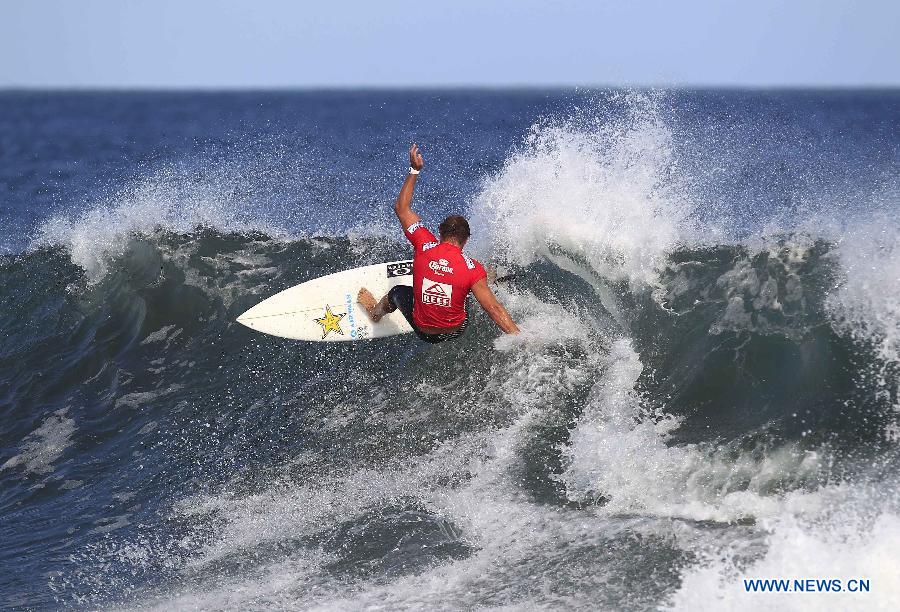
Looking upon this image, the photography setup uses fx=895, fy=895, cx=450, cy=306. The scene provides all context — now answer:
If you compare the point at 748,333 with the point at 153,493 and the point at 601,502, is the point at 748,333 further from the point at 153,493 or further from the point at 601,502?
the point at 153,493

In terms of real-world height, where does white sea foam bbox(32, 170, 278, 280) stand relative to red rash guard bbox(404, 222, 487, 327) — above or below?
above

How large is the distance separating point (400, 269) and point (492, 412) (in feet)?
6.61

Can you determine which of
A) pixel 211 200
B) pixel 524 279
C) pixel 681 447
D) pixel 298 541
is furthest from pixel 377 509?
pixel 211 200

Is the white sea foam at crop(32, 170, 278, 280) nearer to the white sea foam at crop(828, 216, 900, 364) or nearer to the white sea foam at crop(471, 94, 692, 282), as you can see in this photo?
the white sea foam at crop(471, 94, 692, 282)

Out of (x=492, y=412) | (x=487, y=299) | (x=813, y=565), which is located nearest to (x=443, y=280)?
(x=487, y=299)

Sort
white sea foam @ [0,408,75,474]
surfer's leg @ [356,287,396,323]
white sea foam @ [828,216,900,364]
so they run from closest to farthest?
1. white sea foam @ [828,216,900,364]
2. white sea foam @ [0,408,75,474]
3. surfer's leg @ [356,287,396,323]

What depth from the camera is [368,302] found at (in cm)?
858

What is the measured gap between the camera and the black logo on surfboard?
8719 millimetres

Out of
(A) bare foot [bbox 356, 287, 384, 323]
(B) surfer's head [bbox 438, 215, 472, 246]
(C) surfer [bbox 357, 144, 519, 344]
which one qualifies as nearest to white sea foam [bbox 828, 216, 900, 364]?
(C) surfer [bbox 357, 144, 519, 344]

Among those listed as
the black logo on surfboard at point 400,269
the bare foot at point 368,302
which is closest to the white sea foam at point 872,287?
the black logo on surfboard at point 400,269

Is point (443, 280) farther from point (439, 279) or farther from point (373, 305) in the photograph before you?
point (373, 305)

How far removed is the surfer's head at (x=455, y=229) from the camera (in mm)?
7160

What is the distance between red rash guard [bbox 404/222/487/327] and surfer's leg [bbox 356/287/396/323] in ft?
2.52

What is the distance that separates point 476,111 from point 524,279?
33621mm
